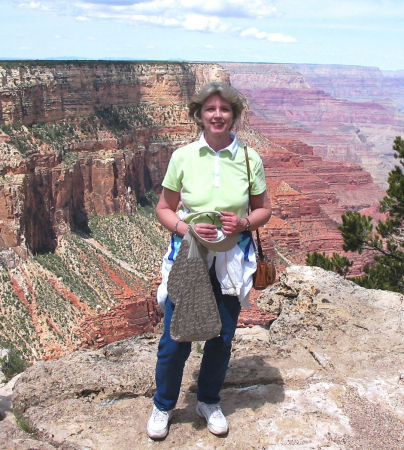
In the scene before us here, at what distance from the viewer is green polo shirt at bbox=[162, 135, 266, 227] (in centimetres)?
505

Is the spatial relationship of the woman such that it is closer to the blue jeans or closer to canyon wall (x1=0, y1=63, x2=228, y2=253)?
the blue jeans

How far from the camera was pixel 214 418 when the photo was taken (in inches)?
212

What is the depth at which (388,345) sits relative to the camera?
24.6 ft

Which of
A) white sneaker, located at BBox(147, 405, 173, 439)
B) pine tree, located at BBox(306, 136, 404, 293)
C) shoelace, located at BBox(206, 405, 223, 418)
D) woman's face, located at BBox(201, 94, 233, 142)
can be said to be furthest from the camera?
pine tree, located at BBox(306, 136, 404, 293)

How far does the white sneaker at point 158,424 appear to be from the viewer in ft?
17.1

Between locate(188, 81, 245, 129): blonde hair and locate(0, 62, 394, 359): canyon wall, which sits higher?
locate(188, 81, 245, 129): blonde hair

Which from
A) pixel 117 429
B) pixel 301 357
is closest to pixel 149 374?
pixel 117 429

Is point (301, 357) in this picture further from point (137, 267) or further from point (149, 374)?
point (137, 267)

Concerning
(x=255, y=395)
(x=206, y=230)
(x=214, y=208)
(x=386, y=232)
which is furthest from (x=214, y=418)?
(x=386, y=232)

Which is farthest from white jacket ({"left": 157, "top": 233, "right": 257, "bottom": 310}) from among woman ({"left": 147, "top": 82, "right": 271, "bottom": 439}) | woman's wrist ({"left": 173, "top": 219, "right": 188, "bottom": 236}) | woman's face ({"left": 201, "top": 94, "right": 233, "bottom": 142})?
woman's face ({"left": 201, "top": 94, "right": 233, "bottom": 142})

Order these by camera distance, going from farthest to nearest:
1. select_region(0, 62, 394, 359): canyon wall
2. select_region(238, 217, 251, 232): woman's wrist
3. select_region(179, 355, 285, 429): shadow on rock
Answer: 1. select_region(0, 62, 394, 359): canyon wall
2. select_region(179, 355, 285, 429): shadow on rock
3. select_region(238, 217, 251, 232): woman's wrist

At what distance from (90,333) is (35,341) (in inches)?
366

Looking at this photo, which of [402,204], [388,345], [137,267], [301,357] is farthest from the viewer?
[137,267]

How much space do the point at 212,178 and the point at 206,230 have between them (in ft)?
1.71
